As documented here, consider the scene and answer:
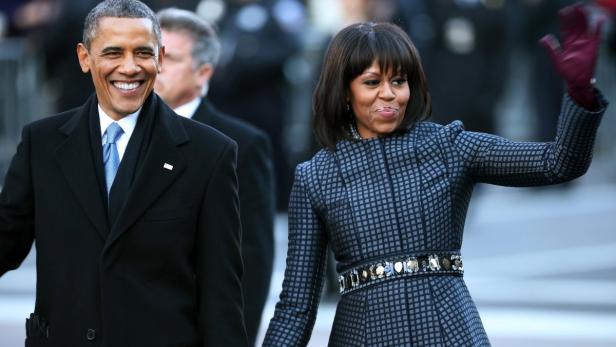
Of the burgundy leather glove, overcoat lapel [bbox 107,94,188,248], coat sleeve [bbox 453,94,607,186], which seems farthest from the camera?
overcoat lapel [bbox 107,94,188,248]

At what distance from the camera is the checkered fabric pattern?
193 inches

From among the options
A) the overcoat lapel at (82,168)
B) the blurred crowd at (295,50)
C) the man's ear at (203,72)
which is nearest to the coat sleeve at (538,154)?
the overcoat lapel at (82,168)

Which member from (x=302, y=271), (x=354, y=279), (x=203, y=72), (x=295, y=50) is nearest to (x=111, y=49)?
(x=302, y=271)

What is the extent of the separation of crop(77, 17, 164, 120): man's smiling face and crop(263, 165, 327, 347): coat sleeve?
1.91ft

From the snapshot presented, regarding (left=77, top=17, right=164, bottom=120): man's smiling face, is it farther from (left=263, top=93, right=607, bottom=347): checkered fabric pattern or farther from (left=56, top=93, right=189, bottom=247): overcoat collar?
(left=263, top=93, right=607, bottom=347): checkered fabric pattern

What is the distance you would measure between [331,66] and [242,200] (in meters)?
1.37

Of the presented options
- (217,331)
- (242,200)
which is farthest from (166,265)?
(242,200)

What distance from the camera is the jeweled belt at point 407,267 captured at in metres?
4.94

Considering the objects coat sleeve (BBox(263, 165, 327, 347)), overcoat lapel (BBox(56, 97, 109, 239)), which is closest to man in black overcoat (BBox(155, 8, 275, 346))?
coat sleeve (BBox(263, 165, 327, 347))

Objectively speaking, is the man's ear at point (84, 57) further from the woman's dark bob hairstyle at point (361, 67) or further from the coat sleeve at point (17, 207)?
the woman's dark bob hairstyle at point (361, 67)

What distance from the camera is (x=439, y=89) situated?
13.8m

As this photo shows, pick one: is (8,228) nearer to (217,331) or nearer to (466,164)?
(217,331)

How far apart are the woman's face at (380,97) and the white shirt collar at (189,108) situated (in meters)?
1.56

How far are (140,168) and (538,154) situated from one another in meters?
1.13
